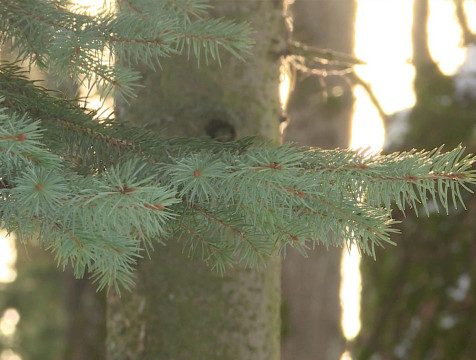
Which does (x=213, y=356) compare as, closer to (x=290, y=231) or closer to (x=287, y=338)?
(x=290, y=231)

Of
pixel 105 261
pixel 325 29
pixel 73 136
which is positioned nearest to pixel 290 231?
pixel 105 261

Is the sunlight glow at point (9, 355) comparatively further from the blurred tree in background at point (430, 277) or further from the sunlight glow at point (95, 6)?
the sunlight glow at point (95, 6)

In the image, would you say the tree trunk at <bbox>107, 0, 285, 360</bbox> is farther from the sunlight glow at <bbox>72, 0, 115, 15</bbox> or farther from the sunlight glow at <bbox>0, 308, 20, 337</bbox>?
the sunlight glow at <bbox>0, 308, 20, 337</bbox>

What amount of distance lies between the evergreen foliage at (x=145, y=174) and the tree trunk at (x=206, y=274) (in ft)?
1.87

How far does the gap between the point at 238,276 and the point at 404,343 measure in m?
1.83

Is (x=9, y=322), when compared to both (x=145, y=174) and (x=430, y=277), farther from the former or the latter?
(x=145, y=174)

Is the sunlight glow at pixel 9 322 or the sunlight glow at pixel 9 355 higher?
the sunlight glow at pixel 9 322

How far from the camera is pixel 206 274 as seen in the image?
→ 223cm

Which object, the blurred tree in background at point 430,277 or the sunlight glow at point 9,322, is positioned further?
the sunlight glow at point 9,322

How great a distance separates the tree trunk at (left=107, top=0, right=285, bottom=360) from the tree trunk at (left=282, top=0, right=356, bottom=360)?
298 centimetres

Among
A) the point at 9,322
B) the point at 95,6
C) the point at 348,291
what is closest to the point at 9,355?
the point at 9,322

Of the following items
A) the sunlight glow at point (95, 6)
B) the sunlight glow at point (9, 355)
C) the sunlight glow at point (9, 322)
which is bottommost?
the sunlight glow at point (9, 355)

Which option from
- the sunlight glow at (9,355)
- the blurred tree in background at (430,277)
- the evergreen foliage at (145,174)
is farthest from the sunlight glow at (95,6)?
the sunlight glow at (9,355)

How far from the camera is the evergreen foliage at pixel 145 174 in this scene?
3.91 ft
